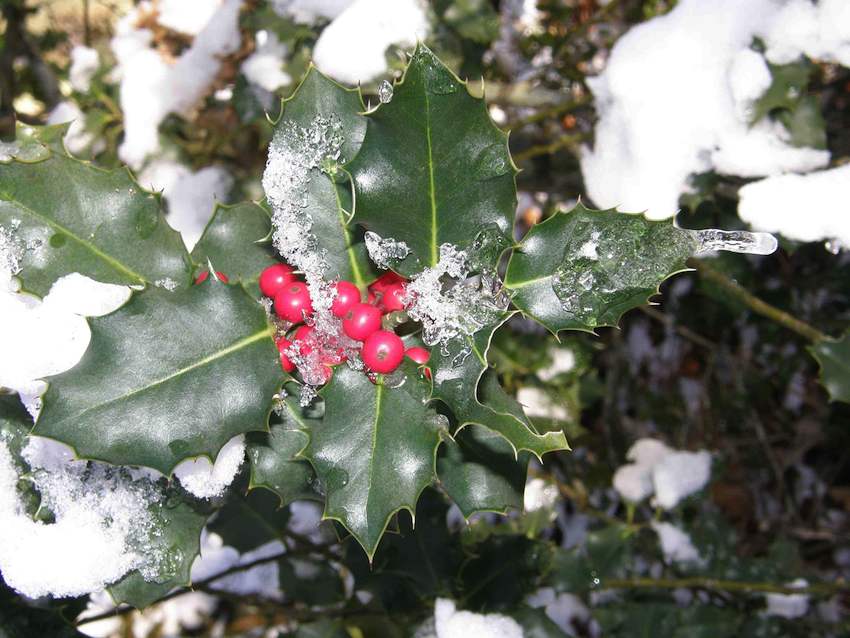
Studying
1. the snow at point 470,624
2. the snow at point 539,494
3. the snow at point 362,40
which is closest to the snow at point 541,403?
the snow at point 539,494

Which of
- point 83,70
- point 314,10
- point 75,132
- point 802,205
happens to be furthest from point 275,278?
point 83,70

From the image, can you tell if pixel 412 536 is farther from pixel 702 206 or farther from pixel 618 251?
pixel 702 206

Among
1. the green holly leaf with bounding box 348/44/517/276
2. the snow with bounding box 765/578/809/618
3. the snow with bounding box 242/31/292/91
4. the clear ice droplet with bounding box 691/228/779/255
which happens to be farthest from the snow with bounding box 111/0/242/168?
the snow with bounding box 765/578/809/618

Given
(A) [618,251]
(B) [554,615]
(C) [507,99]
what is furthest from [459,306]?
(B) [554,615]

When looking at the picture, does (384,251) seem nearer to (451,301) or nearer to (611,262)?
(451,301)

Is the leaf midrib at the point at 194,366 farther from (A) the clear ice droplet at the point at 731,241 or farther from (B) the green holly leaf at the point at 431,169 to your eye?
(A) the clear ice droplet at the point at 731,241

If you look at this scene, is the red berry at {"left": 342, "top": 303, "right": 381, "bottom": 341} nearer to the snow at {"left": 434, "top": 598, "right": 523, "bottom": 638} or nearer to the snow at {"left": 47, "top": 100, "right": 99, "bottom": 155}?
the snow at {"left": 434, "top": 598, "right": 523, "bottom": 638}

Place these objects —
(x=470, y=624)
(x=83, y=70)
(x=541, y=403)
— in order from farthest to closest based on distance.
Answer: (x=83, y=70)
(x=541, y=403)
(x=470, y=624)
